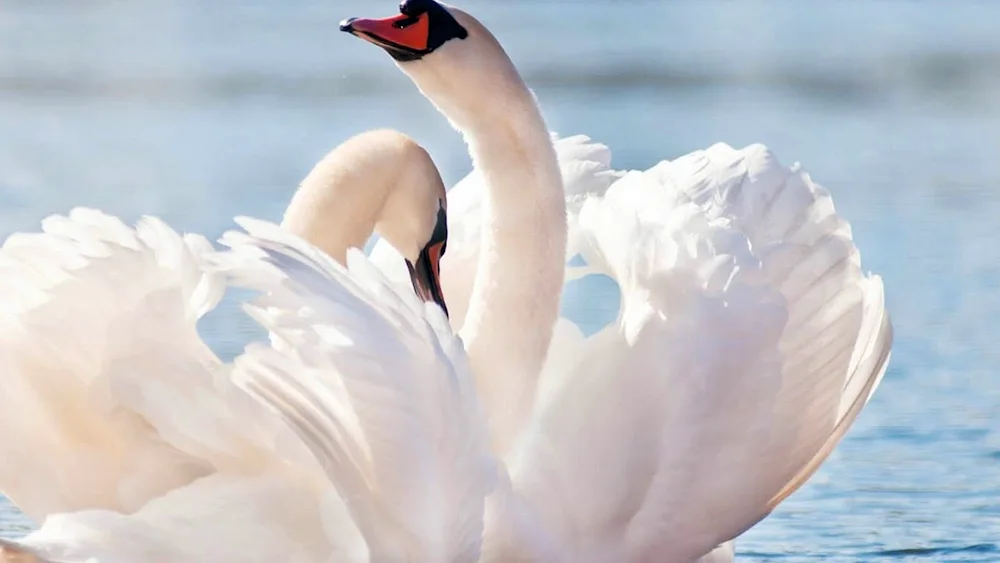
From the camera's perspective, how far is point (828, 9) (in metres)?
18.3

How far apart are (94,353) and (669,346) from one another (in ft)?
3.99

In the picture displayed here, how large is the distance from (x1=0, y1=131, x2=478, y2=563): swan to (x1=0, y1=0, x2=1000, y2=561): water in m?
1.53

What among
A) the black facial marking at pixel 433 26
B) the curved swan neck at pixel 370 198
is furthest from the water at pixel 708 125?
the black facial marking at pixel 433 26

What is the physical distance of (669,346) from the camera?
14.3 feet

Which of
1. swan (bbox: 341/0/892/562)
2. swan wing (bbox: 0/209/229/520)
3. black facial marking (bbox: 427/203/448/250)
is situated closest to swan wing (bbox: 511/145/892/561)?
swan (bbox: 341/0/892/562)

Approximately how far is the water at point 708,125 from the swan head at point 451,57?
1.45 metres

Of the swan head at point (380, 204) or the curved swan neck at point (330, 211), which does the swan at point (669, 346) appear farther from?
the curved swan neck at point (330, 211)

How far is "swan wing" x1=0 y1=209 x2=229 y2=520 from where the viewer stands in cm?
393

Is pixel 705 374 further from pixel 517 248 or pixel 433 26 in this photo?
pixel 433 26

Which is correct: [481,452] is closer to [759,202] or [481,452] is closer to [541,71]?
[759,202]

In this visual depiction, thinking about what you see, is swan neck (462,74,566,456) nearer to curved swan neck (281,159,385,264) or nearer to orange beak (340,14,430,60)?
orange beak (340,14,430,60)

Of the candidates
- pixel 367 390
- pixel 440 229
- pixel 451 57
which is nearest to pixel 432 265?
pixel 440 229

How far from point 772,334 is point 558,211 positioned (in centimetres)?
66

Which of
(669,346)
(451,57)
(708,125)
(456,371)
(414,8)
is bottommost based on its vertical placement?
(708,125)
